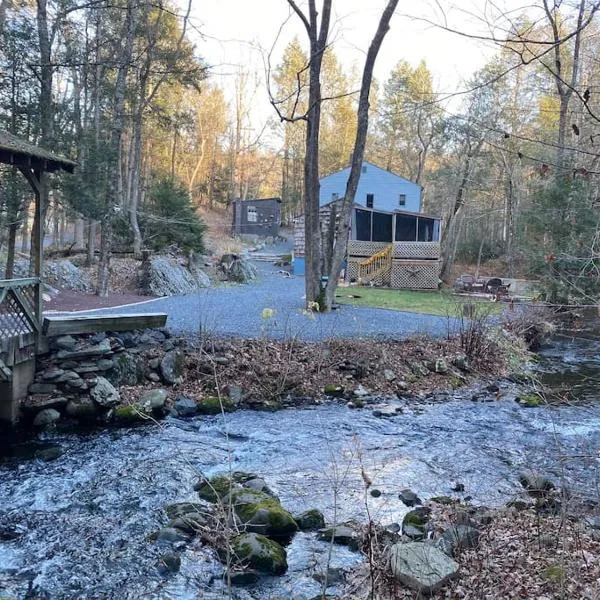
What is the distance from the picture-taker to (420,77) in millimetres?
32312

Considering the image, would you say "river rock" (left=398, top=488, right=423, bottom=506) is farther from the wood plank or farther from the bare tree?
the bare tree

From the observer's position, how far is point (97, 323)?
775cm

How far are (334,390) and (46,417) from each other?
4.23 m

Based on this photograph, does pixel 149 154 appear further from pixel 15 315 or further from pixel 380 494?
pixel 380 494

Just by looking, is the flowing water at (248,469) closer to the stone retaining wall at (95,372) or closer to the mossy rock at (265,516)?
the mossy rock at (265,516)

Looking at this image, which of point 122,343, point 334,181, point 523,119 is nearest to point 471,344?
point 122,343

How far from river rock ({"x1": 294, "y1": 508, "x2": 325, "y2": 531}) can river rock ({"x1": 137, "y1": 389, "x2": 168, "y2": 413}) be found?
3319 millimetres

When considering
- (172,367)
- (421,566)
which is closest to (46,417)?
(172,367)

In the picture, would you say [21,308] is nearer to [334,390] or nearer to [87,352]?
[87,352]

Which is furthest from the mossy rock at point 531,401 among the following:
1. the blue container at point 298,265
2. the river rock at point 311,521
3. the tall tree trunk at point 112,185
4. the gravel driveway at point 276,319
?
the blue container at point 298,265

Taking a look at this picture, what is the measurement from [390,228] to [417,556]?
79.2ft

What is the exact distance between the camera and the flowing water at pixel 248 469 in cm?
355

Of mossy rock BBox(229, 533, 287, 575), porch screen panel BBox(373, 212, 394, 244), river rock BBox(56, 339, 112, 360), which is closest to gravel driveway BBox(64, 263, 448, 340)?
river rock BBox(56, 339, 112, 360)

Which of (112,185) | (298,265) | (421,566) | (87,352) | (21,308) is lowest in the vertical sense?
(421,566)
